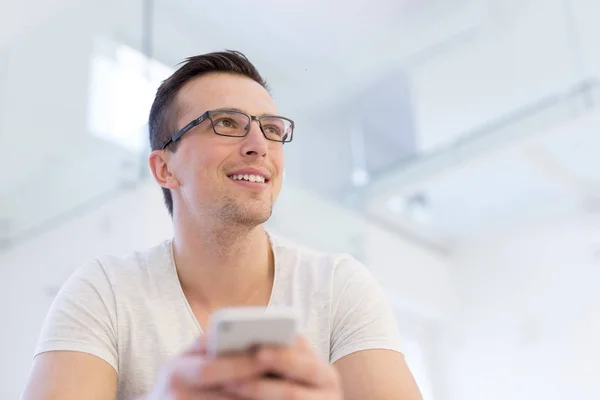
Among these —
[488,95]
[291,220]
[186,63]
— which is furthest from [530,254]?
[186,63]

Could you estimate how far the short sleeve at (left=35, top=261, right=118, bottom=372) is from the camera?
41.9 inches

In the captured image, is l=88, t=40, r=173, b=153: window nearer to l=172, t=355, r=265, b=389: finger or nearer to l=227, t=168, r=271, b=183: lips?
l=227, t=168, r=271, b=183: lips

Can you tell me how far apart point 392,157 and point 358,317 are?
9.68 ft

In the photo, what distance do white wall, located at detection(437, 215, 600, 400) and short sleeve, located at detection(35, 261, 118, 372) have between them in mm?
3902

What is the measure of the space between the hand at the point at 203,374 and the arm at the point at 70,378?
355 millimetres

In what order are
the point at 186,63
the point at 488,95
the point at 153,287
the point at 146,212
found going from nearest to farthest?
the point at 153,287 → the point at 186,63 → the point at 146,212 → the point at 488,95

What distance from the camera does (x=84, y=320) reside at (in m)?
1.09

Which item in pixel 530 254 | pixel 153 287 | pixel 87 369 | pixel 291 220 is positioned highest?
pixel 530 254

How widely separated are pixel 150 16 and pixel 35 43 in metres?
0.54

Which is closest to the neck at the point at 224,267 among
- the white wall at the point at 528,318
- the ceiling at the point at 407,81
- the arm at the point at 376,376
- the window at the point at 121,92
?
the arm at the point at 376,376

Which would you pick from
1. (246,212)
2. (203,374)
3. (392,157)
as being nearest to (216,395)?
(203,374)

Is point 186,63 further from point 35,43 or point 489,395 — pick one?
point 489,395

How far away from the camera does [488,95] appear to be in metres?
3.64

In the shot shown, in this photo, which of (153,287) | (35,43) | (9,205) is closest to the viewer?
(153,287)
